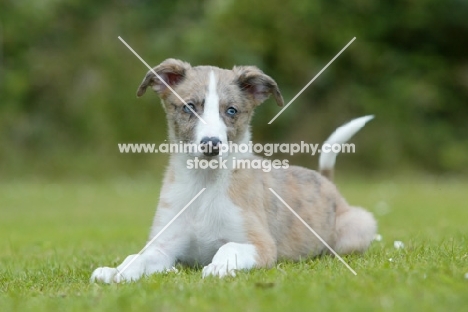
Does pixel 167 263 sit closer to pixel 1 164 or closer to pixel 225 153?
pixel 225 153

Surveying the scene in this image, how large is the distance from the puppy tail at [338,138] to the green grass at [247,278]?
882mm

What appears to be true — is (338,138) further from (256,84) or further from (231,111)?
(231,111)

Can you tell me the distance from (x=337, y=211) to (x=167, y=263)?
6.45 feet

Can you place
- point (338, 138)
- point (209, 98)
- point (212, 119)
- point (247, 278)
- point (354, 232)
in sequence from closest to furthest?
point (247, 278) → point (212, 119) → point (209, 98) → point (354, 232) → point (338, 138)

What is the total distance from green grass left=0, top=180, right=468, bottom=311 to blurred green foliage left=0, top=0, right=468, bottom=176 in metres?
8.68

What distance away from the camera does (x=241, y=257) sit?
5.48 metres

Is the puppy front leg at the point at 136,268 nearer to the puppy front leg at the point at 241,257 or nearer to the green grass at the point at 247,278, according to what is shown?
the green grass at the point at 247,278

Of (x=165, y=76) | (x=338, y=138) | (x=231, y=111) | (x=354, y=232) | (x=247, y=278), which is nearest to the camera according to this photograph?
(x=247, y=278)

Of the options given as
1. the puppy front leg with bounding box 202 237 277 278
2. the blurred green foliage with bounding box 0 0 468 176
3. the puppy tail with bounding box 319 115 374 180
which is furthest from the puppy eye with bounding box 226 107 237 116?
the blurred green foliage with bounding box 0 0 468 176

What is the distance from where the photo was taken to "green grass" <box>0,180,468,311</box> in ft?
13.4

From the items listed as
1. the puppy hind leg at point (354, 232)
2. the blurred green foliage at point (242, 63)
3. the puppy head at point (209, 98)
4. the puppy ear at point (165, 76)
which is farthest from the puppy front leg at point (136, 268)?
the blurred green foliage at point (242, 63)

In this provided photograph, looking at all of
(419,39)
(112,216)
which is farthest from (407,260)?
(419,39)

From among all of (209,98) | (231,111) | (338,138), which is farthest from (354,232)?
(209,98)

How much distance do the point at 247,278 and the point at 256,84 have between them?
207 cm
